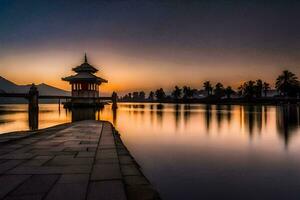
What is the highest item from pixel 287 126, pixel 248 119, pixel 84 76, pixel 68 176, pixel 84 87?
pixel 84 76

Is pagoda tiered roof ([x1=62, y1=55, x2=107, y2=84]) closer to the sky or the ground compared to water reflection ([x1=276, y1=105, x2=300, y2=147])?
Result: closer to the sky

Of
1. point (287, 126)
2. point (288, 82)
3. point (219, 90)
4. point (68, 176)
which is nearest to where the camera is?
point (68, 176)

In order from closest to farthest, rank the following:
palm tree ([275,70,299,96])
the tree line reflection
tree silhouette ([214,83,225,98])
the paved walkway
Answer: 1. the paved walkway
2. the tree line reflection
3. palm tree ([275,70,299,96])
4. tree silhouette ([214,83,225,98])

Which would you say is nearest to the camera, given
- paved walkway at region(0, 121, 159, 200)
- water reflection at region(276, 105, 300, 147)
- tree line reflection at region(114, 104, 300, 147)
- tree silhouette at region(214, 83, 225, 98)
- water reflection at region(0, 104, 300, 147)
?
paved walkway at region(0, 121, 159, 200)

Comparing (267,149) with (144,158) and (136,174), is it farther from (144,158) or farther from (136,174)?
(136,174)

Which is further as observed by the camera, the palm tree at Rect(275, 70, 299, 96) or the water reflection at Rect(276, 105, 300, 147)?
the palm tree at Rect(275, 70, 299, 96)

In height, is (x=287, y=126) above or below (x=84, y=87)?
below

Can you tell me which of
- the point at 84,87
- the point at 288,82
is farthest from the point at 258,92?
the point at 84,87

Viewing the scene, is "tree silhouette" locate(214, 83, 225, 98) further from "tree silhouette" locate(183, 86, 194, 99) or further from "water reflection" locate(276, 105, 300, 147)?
"water reflection" locate(276, 105, 300, 147)

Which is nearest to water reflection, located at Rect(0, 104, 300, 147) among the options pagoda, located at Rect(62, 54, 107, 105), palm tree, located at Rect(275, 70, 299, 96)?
pagoda, located at Rect(62, 54, 107, 105)

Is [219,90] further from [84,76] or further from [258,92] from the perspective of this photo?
[84,76]

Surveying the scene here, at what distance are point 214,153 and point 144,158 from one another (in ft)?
11.1

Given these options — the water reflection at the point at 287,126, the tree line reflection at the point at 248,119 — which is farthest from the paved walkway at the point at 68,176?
the water reflection at the point at 287,126

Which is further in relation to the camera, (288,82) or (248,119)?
(288,82)
